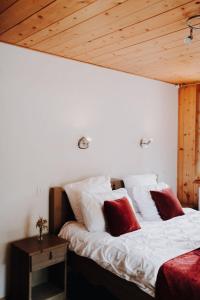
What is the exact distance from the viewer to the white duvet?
7.23 feet

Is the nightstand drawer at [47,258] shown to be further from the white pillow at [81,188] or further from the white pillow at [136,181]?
the white pillow at [136,181]

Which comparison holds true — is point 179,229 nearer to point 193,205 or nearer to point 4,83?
point 193,205

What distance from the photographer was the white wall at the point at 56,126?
108 inches

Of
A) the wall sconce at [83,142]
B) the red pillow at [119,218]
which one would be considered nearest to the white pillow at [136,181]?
the red pillow at [119,218]

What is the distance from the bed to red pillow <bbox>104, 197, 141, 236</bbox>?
274 millimetres

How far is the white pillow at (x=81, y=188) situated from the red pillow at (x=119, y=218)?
29cm

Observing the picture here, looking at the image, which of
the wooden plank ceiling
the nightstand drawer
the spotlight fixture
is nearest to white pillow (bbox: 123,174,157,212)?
the nightstand drawer

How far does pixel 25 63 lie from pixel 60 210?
150 cm

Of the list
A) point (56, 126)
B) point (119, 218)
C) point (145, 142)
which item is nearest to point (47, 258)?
point (119, 218)

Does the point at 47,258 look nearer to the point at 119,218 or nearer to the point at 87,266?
the point at 87,266

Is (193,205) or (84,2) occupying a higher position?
(84,2)

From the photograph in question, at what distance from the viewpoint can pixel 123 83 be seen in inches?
148

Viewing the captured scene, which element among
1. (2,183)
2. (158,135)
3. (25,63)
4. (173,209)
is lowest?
(173,209)

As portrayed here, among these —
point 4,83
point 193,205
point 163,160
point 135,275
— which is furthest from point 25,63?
point 193,205
